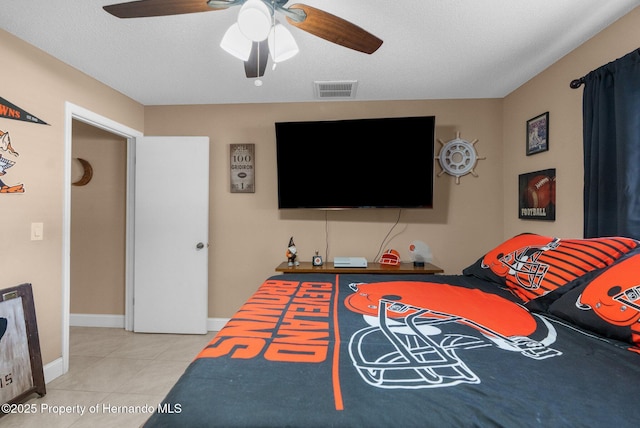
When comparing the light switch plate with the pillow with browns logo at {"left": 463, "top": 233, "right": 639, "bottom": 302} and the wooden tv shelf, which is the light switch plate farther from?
the pillow with browns logo at {"left": 463, "top": 233, "right": 639, "bottom": 302}

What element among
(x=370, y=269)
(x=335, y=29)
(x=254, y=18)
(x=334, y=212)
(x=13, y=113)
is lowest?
(x=370, y=269)

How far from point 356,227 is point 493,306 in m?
1.86

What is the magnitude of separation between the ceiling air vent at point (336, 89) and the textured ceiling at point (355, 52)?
6cm

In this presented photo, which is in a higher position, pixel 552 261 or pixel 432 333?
pixel 552 261

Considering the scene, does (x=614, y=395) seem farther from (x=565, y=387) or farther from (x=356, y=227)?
(x=356, y=227)

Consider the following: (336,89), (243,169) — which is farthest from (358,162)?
(243,169)

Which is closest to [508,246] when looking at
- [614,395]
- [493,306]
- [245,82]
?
[493,306]

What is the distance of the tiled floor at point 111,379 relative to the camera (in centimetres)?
186

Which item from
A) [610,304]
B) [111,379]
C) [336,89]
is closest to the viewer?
[610,304]

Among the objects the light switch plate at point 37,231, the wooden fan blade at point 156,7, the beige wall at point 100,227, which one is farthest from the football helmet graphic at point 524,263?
the beige wall at point 100,227

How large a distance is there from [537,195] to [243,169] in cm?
287

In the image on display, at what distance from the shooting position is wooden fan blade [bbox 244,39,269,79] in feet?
5.83

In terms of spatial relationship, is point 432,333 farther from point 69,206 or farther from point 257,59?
point 69,206

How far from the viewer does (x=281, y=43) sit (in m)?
1.64
